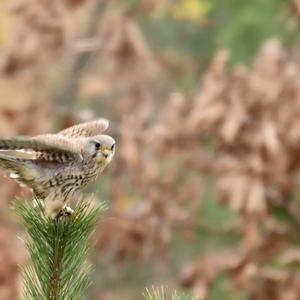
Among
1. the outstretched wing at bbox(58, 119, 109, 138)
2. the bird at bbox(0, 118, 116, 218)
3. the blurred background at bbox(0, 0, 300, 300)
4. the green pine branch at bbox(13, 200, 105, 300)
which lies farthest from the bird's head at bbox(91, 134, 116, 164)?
the blurred background at bbox(0, 0, 300, 300)

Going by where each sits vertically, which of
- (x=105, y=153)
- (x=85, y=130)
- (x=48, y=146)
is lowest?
(x=48, y=146)

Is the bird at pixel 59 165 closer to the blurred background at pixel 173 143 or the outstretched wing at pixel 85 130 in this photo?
the outstretched wing at pixel 85 130

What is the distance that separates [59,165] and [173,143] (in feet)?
19.1

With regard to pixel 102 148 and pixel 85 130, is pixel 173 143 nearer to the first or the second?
pixel 85 130

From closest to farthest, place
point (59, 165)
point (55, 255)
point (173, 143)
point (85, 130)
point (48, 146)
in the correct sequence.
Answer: point (55, 255) → point (48, 146) → point (59, 165) → point (85, 130) → point (173, 143)

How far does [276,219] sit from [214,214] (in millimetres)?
5240

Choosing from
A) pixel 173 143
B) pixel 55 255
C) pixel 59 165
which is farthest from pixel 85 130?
pixel 173 143

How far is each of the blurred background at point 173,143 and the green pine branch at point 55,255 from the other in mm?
3778

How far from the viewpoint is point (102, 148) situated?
14.1 feet

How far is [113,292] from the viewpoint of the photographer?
1490cm

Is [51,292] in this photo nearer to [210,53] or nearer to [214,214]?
[214,214]

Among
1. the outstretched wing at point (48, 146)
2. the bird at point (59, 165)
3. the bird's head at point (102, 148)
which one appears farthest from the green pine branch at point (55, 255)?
the bird's head at point (102, 148)

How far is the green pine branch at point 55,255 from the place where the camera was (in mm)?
3457

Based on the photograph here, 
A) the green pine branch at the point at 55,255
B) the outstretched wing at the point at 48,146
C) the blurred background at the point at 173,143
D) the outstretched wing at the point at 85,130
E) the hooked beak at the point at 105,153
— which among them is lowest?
the green pine branch at the point at 55,255
